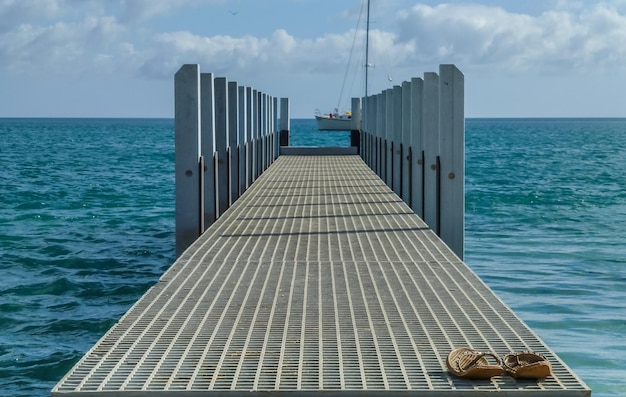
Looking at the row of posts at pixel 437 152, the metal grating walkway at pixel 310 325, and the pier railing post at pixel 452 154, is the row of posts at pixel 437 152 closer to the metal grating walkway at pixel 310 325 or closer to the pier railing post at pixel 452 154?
the pier railing post at pixel 452 154

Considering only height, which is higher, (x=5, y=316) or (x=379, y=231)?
(x=379, y=231)

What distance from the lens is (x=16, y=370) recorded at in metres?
9.70

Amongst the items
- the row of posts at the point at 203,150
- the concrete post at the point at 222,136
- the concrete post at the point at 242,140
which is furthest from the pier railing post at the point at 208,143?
the concrete post at the point at 242,140

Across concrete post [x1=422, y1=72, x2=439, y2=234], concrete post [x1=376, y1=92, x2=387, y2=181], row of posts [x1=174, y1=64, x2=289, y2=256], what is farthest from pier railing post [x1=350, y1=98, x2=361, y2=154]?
concrete post [x1=422, y1=72, x2=439, y2=234]

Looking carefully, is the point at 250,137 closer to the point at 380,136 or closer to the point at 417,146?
the point at 380,136

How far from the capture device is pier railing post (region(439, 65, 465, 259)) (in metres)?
11.3

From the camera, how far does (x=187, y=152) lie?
36.4 feet

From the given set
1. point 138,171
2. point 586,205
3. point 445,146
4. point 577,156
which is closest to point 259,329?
point 445,146

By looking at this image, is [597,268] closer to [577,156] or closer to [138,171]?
[138,171]

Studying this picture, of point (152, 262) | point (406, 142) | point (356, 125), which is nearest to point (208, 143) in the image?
point (406, 142)

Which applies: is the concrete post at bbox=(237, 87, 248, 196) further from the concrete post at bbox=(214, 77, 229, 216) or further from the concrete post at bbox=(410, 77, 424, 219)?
the concrete post at bbox=(410, 77, 424, 219)

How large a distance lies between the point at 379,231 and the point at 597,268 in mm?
6929

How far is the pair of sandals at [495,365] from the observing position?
5.13 m

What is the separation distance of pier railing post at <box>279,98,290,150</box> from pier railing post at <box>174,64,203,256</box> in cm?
2083
